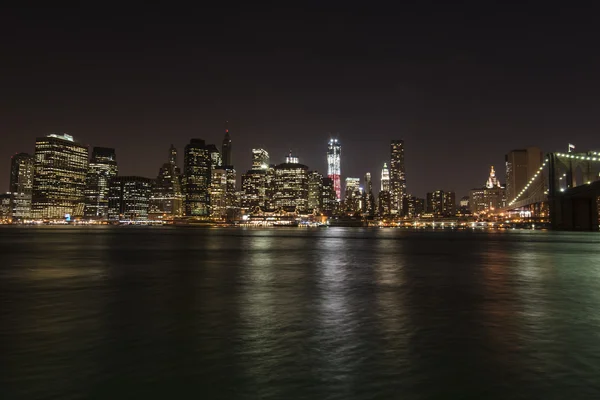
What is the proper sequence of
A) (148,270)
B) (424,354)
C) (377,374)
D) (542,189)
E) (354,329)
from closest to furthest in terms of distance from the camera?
(377,374) < (424,354) < (354,329) < (148,270) < (542,189)

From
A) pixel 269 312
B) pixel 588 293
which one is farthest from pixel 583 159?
pixel 269 312

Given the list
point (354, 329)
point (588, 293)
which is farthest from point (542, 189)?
point (354, 329)

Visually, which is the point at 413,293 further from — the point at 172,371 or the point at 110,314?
the point at 172,371

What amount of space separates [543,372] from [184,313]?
396 inches

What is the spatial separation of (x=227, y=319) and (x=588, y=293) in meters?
14.8

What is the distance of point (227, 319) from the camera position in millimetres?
13922

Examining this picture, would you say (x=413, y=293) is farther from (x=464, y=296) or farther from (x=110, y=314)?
(x=110, y=314)

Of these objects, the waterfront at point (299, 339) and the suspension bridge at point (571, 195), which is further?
the suspension bridge at point (571, 195)

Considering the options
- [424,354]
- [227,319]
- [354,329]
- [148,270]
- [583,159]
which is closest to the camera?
[424,354]

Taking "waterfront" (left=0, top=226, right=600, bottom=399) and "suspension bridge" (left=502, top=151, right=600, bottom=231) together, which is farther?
"suspension bridge" (left=502, top=151, right=600, bottom=231)

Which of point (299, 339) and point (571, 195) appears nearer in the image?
point (299, 339)

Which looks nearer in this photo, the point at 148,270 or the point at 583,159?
the point at 148,270

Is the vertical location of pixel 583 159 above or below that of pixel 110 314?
above

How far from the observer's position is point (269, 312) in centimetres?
1509
